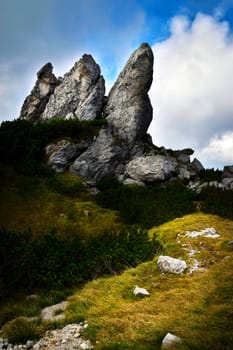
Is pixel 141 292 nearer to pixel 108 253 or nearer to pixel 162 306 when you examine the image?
pixel 162 306

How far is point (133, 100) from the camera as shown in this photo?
111 feet

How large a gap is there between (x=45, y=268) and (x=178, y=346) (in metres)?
6.91

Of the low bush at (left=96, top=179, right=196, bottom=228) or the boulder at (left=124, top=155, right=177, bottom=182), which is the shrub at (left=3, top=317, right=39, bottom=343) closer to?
the low bush at (left=96, top=179, right=196, bottom=228)

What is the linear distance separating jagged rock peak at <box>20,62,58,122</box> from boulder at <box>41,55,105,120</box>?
1475mm

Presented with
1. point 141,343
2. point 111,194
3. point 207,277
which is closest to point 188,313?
point 141,343

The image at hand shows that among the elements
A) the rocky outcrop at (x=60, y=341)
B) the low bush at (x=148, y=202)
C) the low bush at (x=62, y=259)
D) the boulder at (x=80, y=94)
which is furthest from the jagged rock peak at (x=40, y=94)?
the rocky outcrop at (x=60, y=341)

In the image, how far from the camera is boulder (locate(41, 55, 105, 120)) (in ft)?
113

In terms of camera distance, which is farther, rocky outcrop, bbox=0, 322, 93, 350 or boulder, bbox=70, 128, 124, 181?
boulder, bbox=70, 128, 124, 181

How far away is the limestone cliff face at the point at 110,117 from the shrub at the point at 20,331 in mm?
19618

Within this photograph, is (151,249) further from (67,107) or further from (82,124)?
(67,107)

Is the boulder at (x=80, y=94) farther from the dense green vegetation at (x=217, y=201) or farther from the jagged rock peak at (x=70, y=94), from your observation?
the dense green vegetation at (x=217, y=201)

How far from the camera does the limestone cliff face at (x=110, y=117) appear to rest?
28.0 metres

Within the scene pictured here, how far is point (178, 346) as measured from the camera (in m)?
6.32

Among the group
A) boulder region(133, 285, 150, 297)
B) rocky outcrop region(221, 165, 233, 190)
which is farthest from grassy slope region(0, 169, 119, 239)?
rocky outcrop region(221, 165, 233, 190)
